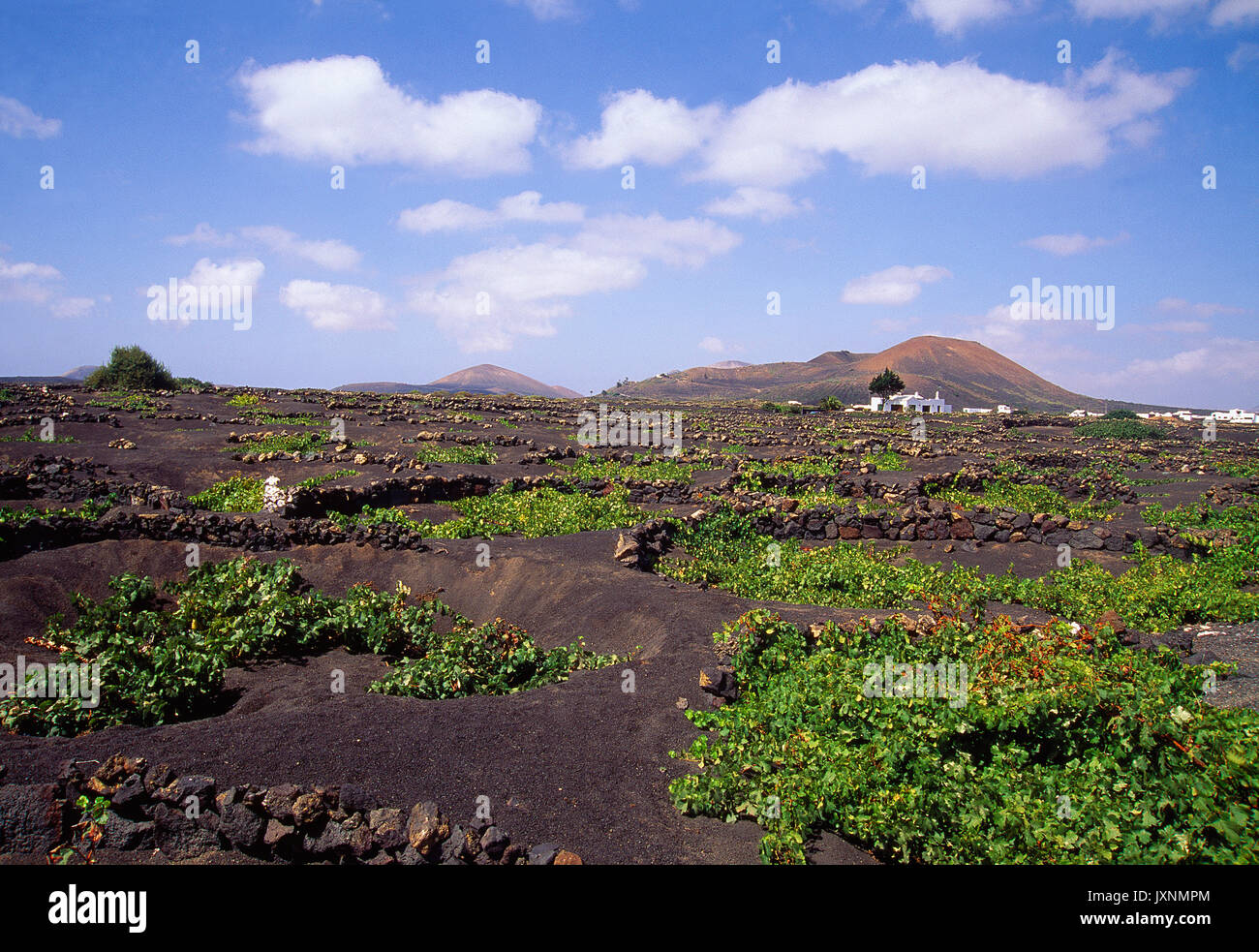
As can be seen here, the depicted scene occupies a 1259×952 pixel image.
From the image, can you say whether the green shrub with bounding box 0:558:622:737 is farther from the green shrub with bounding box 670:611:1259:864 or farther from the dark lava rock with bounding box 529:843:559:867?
the dark lava rock with bounding box 529:843:559:867

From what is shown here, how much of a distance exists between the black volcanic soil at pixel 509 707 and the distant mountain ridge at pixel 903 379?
119 metres

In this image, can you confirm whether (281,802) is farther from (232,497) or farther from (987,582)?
(232,497)

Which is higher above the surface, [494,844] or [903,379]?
[903,379]

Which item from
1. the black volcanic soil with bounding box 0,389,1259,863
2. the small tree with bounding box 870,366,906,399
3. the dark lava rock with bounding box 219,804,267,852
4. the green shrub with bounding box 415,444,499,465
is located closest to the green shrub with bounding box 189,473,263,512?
the black volcanic soil with bounding box 0,389,1259,863

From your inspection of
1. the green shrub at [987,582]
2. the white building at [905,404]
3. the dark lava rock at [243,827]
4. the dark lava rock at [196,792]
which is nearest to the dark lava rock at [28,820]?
the dark lava rock at [196,792]

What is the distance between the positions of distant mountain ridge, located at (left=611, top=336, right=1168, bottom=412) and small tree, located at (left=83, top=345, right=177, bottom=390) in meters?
89.8

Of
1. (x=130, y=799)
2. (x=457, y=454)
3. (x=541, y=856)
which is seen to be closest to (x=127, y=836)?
(x=130, y=799)

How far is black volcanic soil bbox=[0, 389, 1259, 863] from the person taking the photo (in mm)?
4578

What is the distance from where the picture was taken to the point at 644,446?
93.2ft

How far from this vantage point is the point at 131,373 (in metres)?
43.8

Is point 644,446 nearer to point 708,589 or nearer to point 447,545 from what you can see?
point 447,545

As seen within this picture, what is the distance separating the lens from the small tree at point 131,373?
43312 millimetres

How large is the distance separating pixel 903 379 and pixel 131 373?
131 meters
